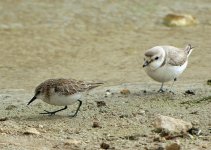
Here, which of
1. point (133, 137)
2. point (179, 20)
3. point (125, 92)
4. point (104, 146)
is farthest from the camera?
point (179, 20)

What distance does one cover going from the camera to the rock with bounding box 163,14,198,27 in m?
16.0

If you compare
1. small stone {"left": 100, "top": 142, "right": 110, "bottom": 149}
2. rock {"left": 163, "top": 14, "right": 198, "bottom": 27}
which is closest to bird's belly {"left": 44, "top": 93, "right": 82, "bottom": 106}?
small stone {"left": 100, "top": 142, "right": 110, "bottom": 149}

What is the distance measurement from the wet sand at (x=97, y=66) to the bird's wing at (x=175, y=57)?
0.47 metres

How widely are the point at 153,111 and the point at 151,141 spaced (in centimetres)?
163

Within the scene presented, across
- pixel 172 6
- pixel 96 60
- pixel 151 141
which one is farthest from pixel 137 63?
pixel 151 141

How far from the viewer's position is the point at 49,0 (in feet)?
56.4

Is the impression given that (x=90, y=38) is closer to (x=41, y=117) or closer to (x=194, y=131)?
(x=41, y=117)

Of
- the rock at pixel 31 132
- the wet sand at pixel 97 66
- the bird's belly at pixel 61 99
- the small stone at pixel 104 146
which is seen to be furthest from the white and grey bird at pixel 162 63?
the small stone at pixel 104 146

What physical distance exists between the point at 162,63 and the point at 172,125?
2818 mm

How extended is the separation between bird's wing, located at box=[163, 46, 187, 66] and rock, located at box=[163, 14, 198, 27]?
509 centimetres

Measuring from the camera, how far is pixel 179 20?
53.1 feet

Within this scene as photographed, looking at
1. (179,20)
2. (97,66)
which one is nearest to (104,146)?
(97,66)

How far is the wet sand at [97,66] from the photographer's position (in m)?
8.06

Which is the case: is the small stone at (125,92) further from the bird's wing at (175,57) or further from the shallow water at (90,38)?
the shallow water at (90,38)
